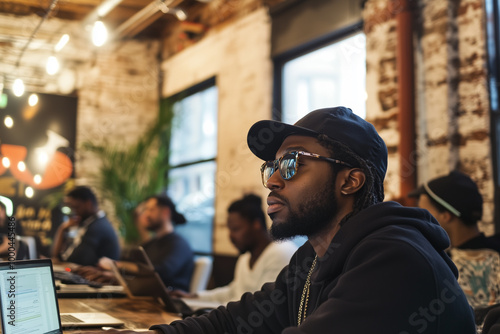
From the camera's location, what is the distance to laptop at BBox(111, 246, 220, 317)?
2567 millimetres

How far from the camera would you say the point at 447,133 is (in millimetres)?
3537

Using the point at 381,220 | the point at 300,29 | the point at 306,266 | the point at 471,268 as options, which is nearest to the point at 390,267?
the point at 381,220

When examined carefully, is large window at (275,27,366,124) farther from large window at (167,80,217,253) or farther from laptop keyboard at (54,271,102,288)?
laptop keyboard at (54,271,102,288)

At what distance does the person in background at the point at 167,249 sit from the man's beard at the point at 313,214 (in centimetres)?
272

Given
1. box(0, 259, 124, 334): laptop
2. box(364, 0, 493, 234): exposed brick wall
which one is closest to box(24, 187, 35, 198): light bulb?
box(364, 0, 493, 234): exposed brick wall

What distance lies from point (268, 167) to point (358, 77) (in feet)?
10.2

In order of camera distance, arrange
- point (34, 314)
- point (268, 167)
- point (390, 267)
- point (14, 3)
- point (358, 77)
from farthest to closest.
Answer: point (14, 3), point (358, 77), point (268, 167), point (34, 314), point (390, 267)

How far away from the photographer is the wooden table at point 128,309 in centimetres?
224

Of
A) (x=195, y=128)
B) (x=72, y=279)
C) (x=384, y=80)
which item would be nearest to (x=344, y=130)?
(x=72, y=279)

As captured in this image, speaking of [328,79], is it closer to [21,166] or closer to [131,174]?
[131,174]

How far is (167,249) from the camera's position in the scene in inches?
176

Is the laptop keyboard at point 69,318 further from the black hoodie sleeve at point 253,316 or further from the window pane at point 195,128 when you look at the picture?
the window pane at point 195,128

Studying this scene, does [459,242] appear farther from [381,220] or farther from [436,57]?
[381,220]

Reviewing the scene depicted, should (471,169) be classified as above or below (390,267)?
above
